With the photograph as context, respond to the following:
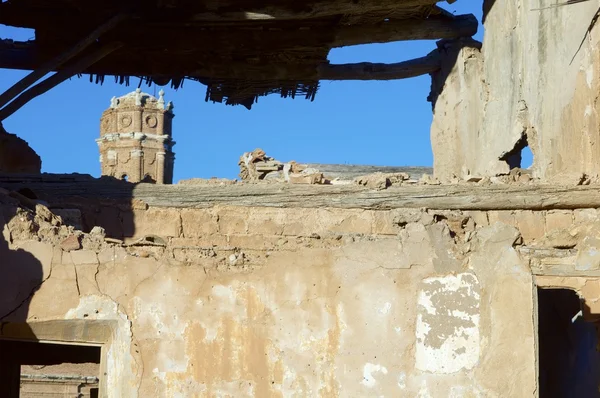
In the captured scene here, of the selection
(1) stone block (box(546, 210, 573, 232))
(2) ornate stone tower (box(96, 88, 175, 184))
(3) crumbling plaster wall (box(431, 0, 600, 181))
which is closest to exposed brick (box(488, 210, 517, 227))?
(1) stone block (box(546, 210, 573, 232))

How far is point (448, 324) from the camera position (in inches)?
249

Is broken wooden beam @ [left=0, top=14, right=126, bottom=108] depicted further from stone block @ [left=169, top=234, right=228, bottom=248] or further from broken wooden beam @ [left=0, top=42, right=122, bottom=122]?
stone block @ [left=169, top=234, right=228, bottom=248]

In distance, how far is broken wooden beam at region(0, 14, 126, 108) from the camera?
9.88 m

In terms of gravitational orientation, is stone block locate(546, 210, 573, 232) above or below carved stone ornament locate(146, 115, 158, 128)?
below

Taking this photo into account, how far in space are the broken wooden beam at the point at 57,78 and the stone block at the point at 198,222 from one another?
131 inches

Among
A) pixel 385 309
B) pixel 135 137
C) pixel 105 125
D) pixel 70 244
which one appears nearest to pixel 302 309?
pixel 385 309

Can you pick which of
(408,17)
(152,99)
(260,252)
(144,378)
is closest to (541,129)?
(408,17)

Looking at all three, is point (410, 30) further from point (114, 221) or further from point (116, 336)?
point (116, 336)

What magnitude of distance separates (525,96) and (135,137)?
25117 millimetres

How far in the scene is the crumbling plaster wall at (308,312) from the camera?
20.5 ft

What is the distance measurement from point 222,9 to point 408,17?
7.80ft

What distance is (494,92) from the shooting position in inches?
421

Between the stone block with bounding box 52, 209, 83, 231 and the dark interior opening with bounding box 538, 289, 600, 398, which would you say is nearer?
the stone block with bounding box 52, 209, 83, 231

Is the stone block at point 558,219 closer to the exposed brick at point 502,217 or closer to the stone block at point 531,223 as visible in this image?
the stone block at point 531,223
